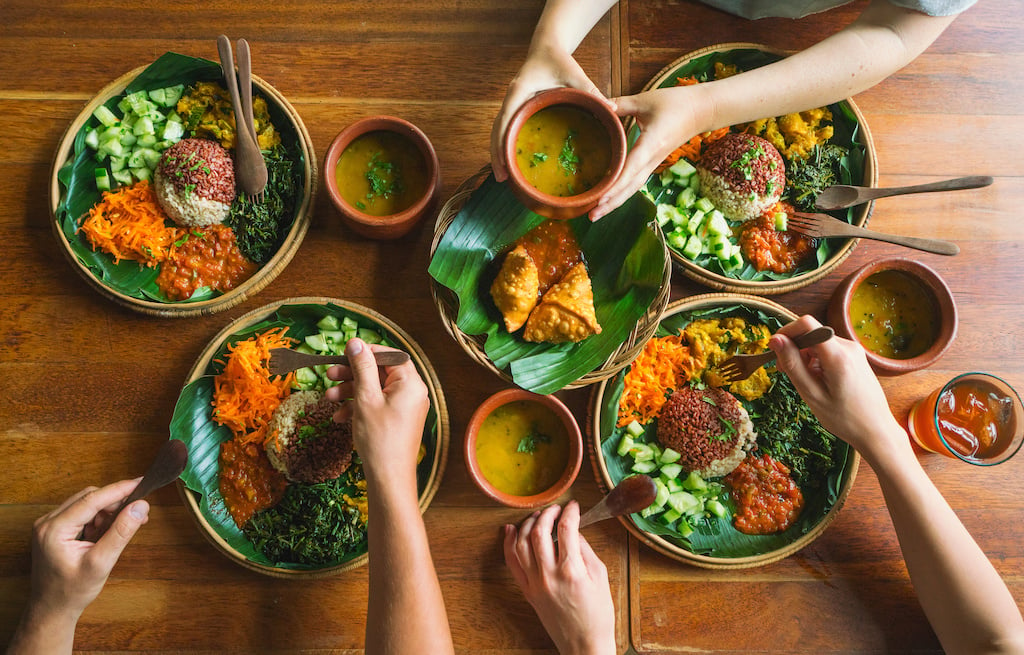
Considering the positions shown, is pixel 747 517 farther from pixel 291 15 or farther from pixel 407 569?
pixel 291 15

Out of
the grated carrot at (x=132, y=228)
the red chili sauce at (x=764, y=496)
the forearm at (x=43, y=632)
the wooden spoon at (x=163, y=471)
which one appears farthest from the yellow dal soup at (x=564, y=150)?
the forearm at (x=43, y=632)

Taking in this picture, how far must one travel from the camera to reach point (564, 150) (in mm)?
1890

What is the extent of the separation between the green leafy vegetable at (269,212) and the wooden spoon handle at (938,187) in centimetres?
199

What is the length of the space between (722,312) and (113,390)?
212 cm

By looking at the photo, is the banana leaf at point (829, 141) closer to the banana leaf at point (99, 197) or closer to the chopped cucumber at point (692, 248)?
the chopped cucumber at point (692, 248)

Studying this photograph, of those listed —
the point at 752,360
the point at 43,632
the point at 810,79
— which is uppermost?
the point at 810,79

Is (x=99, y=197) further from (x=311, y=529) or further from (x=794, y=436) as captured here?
(x=794, y=436)

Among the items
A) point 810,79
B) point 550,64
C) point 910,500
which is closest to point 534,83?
point 550,64

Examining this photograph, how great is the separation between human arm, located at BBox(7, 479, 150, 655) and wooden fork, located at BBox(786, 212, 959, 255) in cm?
232

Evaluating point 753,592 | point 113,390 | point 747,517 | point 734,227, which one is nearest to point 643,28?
point 734,227

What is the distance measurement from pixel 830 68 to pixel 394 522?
197 cm

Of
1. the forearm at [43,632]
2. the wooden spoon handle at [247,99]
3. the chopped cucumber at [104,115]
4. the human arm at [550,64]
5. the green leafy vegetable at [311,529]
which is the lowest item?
the forearm at [43,632]

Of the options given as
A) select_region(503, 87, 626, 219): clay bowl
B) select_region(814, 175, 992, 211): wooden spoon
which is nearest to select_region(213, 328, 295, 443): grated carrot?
select_region(503, 87, 626, 219): clay bowl

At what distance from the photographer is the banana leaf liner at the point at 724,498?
221 cm
